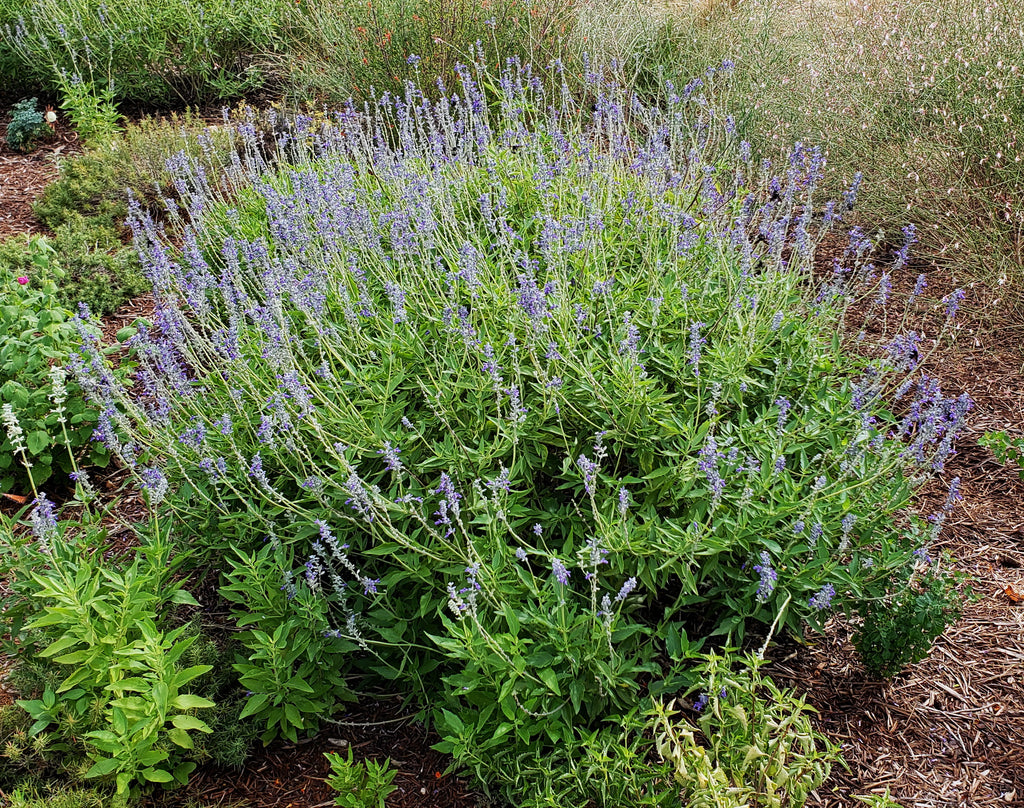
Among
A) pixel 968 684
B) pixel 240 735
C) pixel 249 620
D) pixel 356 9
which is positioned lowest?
pixel 968 684

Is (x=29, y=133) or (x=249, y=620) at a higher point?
(x=29, y=133)

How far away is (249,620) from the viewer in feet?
9.02

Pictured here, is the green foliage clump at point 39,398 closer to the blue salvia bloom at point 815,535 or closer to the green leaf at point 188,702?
the green leaf at point 188,702

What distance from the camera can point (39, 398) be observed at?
12.8ft

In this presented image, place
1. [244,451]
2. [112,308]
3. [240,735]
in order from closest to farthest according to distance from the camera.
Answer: [240,735] < [244,451] < [112,308]

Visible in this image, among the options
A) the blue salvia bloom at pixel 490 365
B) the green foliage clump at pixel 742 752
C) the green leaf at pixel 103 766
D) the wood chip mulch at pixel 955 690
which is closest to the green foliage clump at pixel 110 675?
the green leaf at pixel 103 766

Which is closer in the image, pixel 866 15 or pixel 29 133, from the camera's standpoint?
pixel 866 15

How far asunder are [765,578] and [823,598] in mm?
250

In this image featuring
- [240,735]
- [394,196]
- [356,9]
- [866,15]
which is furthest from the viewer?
[356,9]

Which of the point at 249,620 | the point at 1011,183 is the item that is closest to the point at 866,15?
the point at 1011,183

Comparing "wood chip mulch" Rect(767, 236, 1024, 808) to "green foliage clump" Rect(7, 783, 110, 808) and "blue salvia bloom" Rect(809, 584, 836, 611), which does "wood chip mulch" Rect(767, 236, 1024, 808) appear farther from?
"green foliage clump" Rect(7, 783, 110, 808)

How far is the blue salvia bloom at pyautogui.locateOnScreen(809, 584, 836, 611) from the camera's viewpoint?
2451mm

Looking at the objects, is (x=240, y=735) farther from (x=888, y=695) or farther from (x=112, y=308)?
(x=112, y=308)

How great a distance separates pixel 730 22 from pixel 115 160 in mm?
6455
